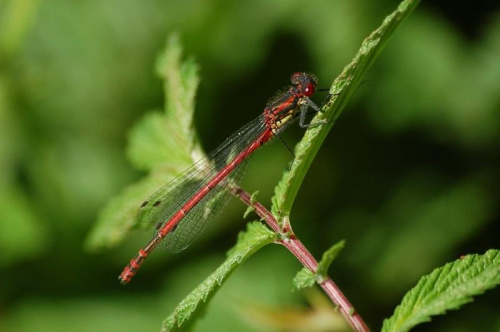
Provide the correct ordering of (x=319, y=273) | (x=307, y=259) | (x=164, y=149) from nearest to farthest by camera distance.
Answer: (x=319, y=273), (x=307, y=259), (x=164, y=149)

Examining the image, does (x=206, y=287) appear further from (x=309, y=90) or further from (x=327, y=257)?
(x=309, y=90)

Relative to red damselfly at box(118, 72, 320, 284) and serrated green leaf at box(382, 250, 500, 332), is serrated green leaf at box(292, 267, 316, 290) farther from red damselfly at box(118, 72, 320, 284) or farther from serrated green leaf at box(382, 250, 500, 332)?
red damselfly at box(118, 72, 320, 284)

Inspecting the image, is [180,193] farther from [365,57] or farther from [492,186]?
[492,186]

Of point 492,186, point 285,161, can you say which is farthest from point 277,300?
point 492,186

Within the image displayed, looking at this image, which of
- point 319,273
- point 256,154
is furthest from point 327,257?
point 256,154

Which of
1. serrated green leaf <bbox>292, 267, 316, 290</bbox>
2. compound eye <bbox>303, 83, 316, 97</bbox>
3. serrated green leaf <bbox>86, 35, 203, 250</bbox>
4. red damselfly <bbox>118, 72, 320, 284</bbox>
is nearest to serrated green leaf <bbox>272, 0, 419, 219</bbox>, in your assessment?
serrated green leaf <bbox>292, 267, 316, 290</bbox>

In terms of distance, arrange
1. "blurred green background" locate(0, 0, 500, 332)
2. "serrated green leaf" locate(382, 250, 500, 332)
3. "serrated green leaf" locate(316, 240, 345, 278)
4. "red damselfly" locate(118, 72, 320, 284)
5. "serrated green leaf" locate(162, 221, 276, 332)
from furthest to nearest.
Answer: "blurred green background" locate(0, 0, 500, 332) → "red damselfly" locate(118, 72, 320, 284) → "serrated green leaf" locate(162, 221, 276, 332) → "serrated green leaf" locate(316, 240, 345, 278) → "serrated green leaf" locate(382, 250, 500, 332)
